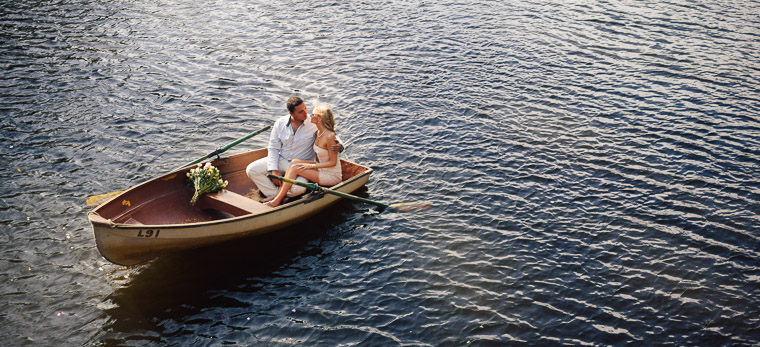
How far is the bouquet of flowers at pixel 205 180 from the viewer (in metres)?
12.8

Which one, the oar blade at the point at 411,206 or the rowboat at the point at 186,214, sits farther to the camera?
the oar blade at the point at 411,206

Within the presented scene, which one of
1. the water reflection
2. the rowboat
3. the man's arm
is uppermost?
the man's arm

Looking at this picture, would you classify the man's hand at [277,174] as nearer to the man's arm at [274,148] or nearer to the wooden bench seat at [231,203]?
the man's arm at [274,148]

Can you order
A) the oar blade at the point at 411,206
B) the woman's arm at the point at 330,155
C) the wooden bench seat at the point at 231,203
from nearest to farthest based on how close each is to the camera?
the wooden bench seat at the point at 231,203, the woman's arm at the point at 330,155, the oar blade at the point at 411,206

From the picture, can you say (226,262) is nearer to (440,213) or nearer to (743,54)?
(440,213)

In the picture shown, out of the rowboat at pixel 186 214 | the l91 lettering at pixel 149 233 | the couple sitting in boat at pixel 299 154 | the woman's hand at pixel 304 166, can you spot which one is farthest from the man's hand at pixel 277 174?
the l91 lettering at pixel 149 233

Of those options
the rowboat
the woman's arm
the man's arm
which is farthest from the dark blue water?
the man's arm

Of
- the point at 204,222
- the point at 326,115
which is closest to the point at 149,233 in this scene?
the point at 204,222

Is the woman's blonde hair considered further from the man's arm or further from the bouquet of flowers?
the bouquet of flowers

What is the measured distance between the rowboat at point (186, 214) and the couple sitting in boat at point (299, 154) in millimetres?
441

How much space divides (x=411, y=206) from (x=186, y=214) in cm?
495

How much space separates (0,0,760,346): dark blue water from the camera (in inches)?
423

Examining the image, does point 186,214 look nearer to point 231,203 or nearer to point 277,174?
point 231,203

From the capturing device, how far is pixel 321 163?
13602 millimetres
